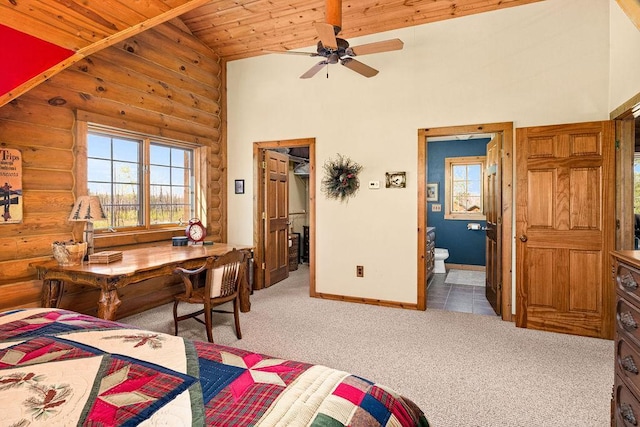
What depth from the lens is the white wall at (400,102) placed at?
11.8 ft

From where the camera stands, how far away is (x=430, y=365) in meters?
2.77

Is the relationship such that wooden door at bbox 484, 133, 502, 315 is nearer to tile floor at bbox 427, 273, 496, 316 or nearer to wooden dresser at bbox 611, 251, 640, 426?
tile floor at bbox 427, 273, 496, 316

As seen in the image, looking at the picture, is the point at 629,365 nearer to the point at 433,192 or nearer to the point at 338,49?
the point at 338,49

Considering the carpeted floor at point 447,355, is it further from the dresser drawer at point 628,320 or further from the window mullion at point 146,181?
the window mullion at point 146,181

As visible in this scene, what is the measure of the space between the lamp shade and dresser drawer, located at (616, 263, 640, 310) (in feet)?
12.0

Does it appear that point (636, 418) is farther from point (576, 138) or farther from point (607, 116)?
point (607, 116)

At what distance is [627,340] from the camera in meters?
1.60

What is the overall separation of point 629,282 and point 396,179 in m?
2.85

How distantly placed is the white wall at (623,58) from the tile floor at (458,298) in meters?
2.44

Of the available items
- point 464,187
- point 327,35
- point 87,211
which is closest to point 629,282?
point 327,35

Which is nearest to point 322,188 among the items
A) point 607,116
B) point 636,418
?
point 607,116

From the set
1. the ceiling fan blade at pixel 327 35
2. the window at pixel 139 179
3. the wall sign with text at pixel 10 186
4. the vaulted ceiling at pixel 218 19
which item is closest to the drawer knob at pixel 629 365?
the vaulted ceiling at pixel 218 19

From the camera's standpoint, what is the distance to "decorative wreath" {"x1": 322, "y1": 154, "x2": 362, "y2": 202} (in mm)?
4500

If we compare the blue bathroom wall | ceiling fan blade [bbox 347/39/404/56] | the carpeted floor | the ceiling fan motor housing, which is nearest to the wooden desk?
the carpeted floor
